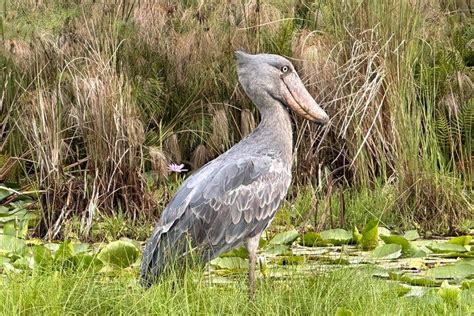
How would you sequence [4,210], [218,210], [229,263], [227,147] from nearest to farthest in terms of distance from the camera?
1. [218,210]
2. [229,263]
3. [4,210]
4. [227,147]

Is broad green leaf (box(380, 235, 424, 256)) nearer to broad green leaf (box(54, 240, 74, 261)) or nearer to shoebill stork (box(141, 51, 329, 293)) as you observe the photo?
shoebill stork (box(141, 51, 329, 293))

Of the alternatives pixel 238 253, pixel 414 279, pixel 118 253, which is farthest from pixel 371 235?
pixel 118 253

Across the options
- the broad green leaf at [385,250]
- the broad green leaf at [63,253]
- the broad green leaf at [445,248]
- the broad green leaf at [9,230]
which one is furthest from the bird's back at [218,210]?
the broad green leaf at [9,230]

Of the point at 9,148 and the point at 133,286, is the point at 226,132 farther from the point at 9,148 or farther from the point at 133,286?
the point at 133,286

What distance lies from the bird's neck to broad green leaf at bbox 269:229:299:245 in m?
0.61

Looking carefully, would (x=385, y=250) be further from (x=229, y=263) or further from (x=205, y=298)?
(x=205, y=298)

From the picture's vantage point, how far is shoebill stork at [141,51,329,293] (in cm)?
400

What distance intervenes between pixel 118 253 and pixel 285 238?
2.69 ft

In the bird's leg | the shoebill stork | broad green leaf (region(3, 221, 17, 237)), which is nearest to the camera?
the bird's leg

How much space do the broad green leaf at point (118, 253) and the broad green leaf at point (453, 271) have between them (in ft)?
4.19

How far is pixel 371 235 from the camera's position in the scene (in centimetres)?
491

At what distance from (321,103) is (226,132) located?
63 centimetres

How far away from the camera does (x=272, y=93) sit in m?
4.39

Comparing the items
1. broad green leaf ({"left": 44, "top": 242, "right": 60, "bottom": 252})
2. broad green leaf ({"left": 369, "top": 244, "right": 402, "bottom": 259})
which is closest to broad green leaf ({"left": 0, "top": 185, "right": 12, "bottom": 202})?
broad green leaf ({"left": 44, "top": 242, "right": 60, "bottom": 252})
